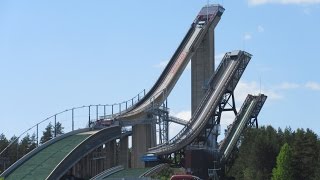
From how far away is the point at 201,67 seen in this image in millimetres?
86875

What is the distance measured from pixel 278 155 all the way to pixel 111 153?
23.6 m

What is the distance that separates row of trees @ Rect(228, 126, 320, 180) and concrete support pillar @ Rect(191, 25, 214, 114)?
13386 millimetres

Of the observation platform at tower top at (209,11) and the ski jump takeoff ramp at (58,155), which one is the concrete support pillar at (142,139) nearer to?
the ski jump takeoff ramp at (58,155)

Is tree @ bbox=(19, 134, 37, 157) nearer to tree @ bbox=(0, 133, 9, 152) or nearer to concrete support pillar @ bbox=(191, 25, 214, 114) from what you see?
tree @ bbox=(0, 133, 9, 152)

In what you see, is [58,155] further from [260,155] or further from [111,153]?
[260,155]

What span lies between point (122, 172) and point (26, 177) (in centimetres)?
924

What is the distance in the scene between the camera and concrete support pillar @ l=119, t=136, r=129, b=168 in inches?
3081

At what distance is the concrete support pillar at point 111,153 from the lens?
252ft

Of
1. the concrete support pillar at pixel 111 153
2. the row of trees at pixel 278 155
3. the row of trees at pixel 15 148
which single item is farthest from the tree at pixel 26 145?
the row of trees at pixel 278 155

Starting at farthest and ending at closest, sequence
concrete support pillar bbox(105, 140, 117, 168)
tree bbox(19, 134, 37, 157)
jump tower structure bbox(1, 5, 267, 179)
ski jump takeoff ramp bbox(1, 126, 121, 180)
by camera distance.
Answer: tree bbox(19, 134, 37, 157), concrete support pillar bbox(105, 140, 117, 168), jump tower structure bbox(1, 5, 267, 179), ski jump takeoff ramp bbox(1, 126, 121, 180)

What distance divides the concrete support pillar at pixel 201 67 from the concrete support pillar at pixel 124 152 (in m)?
10.8

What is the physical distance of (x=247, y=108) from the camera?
279 feet

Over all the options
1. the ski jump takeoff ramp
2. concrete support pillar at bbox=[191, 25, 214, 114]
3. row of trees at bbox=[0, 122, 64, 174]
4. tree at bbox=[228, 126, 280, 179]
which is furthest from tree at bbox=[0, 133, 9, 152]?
tree at bbox=[228, 126, 280, 179]

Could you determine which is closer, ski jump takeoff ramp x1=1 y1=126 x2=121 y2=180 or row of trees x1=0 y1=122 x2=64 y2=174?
ski jump takeoff ramp x1=1 y1=126 x2=121 y2=180
